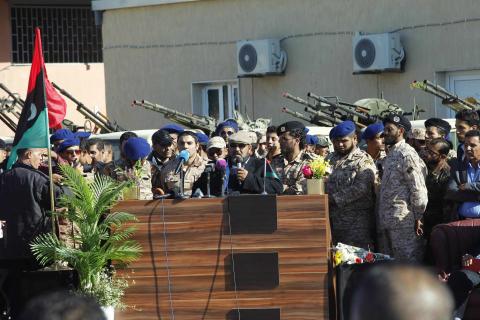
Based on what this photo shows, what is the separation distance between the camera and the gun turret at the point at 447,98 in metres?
16.2

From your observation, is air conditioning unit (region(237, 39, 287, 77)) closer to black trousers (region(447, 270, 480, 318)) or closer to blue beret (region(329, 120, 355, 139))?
blue beret (region(329, 120, 355, 139))

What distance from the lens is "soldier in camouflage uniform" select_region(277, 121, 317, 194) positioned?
961cm

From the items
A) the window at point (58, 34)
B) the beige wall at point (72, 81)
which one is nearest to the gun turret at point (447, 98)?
the beige wall at point (72, 81)

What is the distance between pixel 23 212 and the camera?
30.4ft

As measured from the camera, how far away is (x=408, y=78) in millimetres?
19016

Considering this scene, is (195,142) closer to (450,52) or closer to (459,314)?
(459,314)

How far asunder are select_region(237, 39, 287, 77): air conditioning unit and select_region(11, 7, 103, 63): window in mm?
7462

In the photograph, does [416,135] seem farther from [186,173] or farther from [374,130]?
[186,173]

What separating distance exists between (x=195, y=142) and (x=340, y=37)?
9.59 m

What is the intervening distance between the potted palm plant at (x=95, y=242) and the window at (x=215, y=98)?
43.4 feet

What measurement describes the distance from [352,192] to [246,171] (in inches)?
39.9

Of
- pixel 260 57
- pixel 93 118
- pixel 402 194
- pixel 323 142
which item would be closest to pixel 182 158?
pixel 402 194

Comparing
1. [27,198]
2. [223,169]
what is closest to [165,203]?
[223,169]

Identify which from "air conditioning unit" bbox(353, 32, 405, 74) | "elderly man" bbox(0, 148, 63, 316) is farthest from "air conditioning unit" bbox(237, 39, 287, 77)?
"elderly man" bbox(0, 148, 63, 316)
